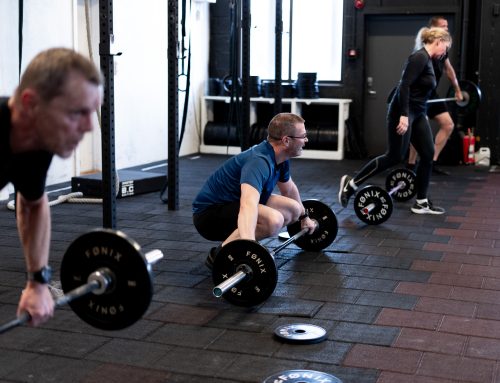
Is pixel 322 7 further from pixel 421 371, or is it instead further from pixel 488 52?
pixel 421 371

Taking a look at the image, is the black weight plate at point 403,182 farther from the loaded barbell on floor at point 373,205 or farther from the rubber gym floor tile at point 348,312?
the rubber gym floor tile at point 348,312

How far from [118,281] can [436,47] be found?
3.32 meters

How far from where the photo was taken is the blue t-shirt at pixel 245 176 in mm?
2969

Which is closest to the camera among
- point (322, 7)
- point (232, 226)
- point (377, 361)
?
point (377, 361)

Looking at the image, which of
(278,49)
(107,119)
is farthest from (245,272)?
(278,49)

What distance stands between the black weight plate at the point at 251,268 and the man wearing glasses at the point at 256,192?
0.06 meters

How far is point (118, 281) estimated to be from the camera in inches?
70.7

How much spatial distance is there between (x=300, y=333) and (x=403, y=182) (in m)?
2.84

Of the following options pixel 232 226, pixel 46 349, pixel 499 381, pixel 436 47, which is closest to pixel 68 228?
pixel 232 226

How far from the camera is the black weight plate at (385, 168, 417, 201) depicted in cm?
524

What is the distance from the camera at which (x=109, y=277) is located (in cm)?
179

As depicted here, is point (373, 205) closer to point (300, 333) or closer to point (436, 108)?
point (436, 108)

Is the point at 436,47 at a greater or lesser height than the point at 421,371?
greater

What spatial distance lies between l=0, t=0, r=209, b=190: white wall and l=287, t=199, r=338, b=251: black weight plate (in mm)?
2655
